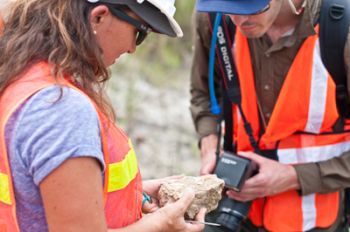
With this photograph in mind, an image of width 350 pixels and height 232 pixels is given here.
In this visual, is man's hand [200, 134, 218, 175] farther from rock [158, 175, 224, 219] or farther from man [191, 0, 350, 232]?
rock [158, 175, 224, 219]

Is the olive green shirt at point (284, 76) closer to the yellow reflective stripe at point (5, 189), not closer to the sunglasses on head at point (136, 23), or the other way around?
the sunglasses on head at point (136, 23)

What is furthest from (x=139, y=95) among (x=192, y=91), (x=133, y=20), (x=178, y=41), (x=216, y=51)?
(x=133, y=20)

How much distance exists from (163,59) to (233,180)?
504 centimetres

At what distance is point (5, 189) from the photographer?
1828 mm

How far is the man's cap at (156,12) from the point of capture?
1937 mm

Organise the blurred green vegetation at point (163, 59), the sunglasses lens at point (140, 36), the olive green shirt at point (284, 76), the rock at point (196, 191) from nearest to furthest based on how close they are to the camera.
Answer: the sunglasses lens at point (140, 36)
the rock at point (196, 191)
the olive green shirt at point (284, 76)
the blurred green vegetation at point (163, 59)

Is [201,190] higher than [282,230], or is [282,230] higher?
[201,190]

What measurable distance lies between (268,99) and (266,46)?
25cm

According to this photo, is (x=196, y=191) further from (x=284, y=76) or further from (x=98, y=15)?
(x=284, y=76)

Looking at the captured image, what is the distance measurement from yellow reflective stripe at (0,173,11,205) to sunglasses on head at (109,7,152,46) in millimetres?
581

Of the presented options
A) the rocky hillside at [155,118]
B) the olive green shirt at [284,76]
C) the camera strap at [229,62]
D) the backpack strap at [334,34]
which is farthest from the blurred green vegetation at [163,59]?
the backpack strap at [334,34]

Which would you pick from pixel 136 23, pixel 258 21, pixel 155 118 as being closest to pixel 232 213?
pixel 258 21

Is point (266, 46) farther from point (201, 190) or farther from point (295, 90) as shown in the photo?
point (201, 190)

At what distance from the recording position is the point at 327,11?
111 inches
